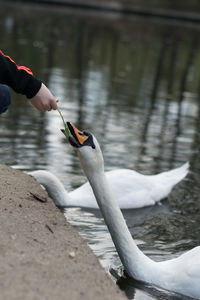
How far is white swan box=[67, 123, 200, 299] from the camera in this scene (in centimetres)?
420

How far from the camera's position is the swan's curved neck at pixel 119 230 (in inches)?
168

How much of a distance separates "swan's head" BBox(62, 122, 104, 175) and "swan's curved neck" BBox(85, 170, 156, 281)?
7cm

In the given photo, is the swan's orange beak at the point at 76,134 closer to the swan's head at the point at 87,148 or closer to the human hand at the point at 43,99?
the swan's head at the point at 87,148

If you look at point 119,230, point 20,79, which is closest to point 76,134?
point 20,79

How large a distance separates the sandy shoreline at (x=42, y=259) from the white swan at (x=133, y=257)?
333mm

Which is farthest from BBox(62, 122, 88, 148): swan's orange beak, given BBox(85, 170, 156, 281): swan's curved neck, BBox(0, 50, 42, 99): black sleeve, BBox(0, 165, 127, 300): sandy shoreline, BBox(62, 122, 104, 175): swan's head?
BBox(0, 165, 127, 300): sandy shoreline

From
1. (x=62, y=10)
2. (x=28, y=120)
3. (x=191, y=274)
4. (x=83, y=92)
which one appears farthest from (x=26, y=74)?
(x=62, y=10)

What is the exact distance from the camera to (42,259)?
3.56 meters

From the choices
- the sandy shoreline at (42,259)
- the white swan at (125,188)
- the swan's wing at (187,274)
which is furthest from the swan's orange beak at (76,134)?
the white swan at (125,188)

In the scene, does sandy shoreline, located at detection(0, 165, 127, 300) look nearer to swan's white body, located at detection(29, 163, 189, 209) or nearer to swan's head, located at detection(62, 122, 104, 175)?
swan's head, located at detection(62, 122, 104, 175)

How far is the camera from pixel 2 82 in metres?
4.28

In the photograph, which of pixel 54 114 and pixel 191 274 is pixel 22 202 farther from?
pixel 54 114

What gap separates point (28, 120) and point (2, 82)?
5.40m

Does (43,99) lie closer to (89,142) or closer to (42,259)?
(89,142)
